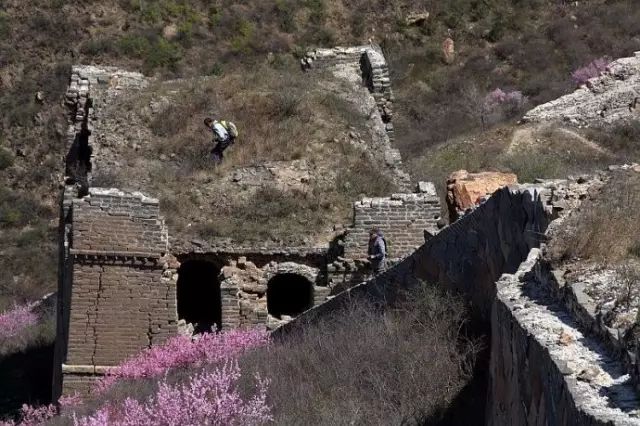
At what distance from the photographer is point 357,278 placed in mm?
20422

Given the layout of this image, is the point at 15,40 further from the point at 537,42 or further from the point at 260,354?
the point at 260,354

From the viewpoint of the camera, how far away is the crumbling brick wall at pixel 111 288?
19891 mm

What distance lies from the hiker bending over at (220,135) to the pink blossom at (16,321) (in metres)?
10.0

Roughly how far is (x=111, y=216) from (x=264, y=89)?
5.74m

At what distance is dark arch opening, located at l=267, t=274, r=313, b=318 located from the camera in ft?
74.0

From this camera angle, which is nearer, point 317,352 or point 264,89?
point 317,352

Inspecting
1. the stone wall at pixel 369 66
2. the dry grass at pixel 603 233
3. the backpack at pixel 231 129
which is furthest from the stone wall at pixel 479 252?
the stone wall at pixel 369 66

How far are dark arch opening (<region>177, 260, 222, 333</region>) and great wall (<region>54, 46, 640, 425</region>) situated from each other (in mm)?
24

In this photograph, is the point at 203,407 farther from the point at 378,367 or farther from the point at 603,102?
the point at 603,102

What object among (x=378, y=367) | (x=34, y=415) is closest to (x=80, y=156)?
(x=34, y=415)

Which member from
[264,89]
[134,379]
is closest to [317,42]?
[264,89]

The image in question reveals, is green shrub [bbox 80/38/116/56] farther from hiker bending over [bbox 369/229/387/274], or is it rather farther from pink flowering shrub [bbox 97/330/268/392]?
hiker bending over [bbox 369/229/387/274]

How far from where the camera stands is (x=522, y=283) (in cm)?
Answer: 898

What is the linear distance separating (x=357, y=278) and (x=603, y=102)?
1478 centimetres
